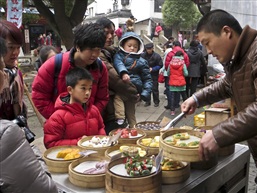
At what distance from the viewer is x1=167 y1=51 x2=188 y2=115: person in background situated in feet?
28.2

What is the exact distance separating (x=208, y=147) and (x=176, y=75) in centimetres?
677

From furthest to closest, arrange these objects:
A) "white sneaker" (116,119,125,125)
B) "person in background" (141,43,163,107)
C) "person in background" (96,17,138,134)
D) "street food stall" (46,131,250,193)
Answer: "person in background" (141,43,163,107), "white sneaker" (116,119,125,125), "person in background" (96,17,138,134), "street food stall" (46,131,250,193)

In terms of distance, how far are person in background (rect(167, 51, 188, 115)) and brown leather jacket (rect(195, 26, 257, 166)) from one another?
614cm

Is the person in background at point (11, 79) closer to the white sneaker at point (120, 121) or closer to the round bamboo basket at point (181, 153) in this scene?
the round bamboo basket at point (181, 153)

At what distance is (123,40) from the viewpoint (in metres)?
4.34

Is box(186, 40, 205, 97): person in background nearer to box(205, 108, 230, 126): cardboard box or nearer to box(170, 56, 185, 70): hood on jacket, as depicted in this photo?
box(170, 56, 185, 70): hood on jacket

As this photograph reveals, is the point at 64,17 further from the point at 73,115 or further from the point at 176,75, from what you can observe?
the point at 73,115

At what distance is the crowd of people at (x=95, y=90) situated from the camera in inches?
57.0

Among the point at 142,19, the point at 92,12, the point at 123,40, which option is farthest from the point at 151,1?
the point at 123,40

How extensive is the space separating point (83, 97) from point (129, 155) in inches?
38.6

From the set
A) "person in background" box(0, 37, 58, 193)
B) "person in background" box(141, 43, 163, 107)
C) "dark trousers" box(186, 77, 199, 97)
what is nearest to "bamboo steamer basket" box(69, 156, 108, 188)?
"person in background" box(0, 37, 58, 193)

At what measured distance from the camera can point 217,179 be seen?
2.45 meters

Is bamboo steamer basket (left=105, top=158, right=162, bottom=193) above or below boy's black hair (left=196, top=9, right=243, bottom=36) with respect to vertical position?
below

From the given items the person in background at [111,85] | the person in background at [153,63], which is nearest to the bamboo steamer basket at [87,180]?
the person in background at [111,85]
